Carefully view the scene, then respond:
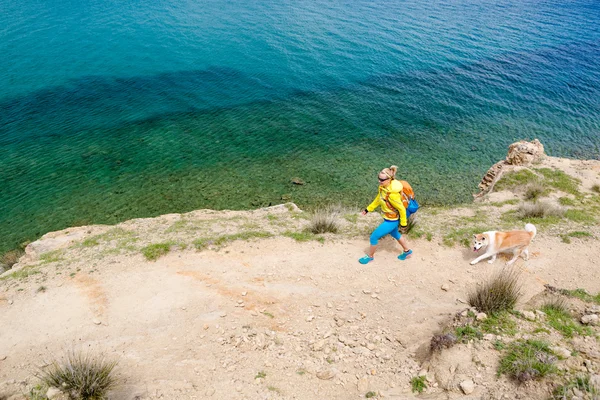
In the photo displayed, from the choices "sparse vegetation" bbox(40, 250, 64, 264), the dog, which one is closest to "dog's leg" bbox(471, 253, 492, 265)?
the dog

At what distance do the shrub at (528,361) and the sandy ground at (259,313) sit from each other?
0.31 metres

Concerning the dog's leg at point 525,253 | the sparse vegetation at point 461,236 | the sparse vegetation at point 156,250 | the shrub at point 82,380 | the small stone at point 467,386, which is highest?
the small stone at point 467,386

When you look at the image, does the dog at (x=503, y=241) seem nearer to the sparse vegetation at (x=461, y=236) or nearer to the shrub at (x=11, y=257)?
the sparse vegetation at (x=461, y=236)

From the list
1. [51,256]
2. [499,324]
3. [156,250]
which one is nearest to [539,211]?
[499,324]

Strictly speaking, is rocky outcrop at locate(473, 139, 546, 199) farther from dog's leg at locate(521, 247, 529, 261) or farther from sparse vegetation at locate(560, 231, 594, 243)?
dog's leg at locate(521, 247, 529, 261)

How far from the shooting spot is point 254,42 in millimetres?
42969

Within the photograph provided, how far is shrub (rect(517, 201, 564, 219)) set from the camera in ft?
45.5

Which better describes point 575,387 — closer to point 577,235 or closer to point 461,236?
point 461,236

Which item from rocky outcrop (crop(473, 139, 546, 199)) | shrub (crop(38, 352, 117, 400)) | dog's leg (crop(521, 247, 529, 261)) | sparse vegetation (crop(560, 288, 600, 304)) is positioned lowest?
rocky outcrop (crop(473, 139, 546, 199))

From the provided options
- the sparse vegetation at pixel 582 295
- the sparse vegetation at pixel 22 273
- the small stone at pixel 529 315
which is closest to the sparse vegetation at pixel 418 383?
the small stone at pixel 529 315

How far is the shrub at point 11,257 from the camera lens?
14.4 meters

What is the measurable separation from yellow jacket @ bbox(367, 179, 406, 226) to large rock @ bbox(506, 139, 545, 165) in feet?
43.4

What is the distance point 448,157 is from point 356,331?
61.7 feet

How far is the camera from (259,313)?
9320 mm
